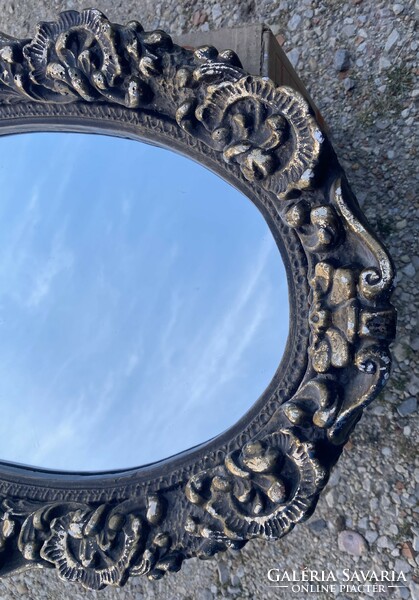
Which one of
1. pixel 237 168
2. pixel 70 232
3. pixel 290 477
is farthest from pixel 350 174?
pixel 290 477

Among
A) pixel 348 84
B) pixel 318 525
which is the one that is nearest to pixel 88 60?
pixel 348 84

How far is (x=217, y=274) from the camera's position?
3.19ft

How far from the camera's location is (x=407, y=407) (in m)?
1.21

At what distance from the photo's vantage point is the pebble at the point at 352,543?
47.9 inches

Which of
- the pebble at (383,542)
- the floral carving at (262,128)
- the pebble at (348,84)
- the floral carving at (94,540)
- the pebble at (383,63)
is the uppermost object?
the pebble at (383,63)

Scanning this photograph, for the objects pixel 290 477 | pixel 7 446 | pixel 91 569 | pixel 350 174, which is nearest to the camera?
pixel 290 477

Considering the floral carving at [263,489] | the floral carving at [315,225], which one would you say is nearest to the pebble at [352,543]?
the floral carving at [263,489]

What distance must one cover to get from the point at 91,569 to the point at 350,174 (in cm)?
92

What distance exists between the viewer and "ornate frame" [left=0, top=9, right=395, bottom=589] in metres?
0.81

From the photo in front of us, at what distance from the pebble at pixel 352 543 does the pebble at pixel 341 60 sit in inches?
39.2

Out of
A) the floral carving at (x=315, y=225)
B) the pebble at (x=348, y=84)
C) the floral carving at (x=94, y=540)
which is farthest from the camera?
the pebble at (x=348, y=84)

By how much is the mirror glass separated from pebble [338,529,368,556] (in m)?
0.48

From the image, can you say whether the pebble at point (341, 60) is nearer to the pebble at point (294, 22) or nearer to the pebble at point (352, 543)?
the pebble at point (294, 22)

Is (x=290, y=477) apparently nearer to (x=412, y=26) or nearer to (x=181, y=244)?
(x=181, y=244)
